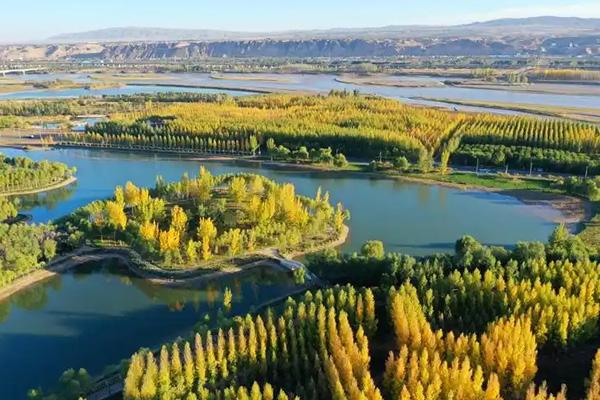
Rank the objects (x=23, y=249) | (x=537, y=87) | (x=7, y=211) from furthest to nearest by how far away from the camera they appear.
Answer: (x=537, y=87) → (x=7, y=211) → (x=23, y=249)

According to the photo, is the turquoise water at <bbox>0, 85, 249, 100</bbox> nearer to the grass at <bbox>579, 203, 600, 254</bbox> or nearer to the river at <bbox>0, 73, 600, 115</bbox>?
the river at <bbox>0, 73, 600, 115</bbox>

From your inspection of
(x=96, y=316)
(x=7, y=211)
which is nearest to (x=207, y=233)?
(x=96, y=316)

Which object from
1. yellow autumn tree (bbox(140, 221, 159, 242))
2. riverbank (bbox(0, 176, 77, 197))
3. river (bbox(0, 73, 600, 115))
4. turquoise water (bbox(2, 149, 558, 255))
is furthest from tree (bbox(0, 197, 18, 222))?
river (bbox(0, 73, 600, 115))

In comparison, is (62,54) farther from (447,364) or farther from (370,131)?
(447,364)

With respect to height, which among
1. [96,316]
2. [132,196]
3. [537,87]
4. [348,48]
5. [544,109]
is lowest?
[96,316]

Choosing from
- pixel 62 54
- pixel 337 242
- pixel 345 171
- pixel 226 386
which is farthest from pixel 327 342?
pixel 62 54

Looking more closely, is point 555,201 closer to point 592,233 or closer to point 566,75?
point 592,233

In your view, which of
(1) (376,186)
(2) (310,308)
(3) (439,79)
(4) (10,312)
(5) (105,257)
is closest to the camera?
(2) (310,308)

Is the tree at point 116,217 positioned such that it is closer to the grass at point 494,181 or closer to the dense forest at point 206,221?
the dense forest at point 206,221
